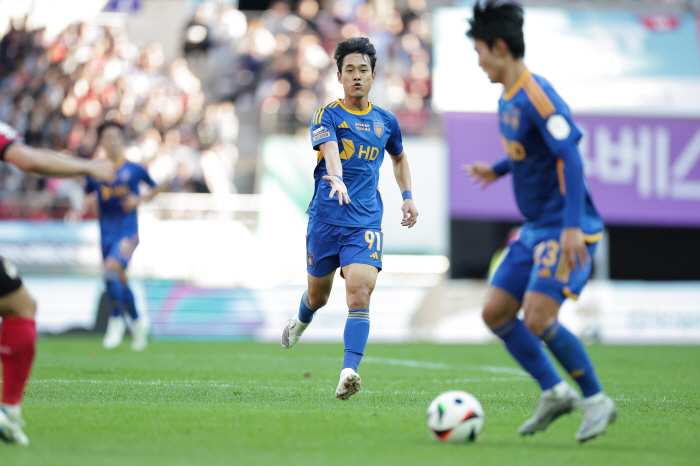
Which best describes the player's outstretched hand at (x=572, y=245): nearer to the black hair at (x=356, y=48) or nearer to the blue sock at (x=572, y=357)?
the blue sock at (x=572, y=357)

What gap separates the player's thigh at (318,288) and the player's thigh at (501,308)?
2.41 m

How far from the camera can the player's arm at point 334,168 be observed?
6.25 meters

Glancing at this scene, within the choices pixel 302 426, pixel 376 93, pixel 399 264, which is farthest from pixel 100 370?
pixel 376 93

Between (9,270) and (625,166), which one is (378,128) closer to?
(9,270)

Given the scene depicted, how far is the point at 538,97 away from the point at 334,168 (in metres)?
2.20

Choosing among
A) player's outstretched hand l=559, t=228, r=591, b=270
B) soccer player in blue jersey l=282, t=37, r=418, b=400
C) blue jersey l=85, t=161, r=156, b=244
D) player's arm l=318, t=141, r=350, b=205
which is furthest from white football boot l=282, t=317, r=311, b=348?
blue jersey l=85, t=161, r=156, b=244

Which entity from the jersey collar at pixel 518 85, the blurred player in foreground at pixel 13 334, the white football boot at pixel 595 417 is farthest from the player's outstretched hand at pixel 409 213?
the blurred player in foreground at pixel 13 334

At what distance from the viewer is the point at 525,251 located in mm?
4984

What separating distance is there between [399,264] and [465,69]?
452 centimetres

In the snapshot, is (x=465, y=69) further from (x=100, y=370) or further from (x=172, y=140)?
(x=100, y=370)

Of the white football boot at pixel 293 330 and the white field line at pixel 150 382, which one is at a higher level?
the white football boot at pixel 293 330

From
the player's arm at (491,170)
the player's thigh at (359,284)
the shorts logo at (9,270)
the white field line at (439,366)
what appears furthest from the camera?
the white field line at (439,366)

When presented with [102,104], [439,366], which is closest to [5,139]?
[439,366]

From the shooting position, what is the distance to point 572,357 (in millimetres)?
4785
